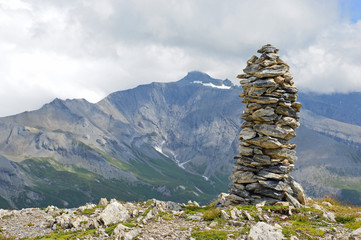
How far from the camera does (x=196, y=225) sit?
23609 millimetres

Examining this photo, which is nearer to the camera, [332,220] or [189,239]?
[189,239]

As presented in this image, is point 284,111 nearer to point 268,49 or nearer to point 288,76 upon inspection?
point 288,76

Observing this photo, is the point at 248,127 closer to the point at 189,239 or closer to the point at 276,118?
the point at 276,118

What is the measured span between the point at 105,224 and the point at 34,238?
5.78 metres

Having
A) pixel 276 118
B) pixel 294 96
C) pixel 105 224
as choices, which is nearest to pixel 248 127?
pixel 276 118

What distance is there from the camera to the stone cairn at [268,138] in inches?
1309

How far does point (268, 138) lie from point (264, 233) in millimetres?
17165

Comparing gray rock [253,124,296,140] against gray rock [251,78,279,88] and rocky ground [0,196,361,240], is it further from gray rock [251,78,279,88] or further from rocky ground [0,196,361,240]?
rocky ground [0,196,361,240]

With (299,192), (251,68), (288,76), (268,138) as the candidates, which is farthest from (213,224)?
(251,68)

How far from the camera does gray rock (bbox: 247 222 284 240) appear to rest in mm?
18234

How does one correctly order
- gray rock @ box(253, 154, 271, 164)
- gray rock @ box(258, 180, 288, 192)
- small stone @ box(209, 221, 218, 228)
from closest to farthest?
1. small stone @ box(209, 221, 218, 228)
2. gray rock @ box(258, 180, 288, 192)
3. gray rock @ box(253, 154, 271, 164)

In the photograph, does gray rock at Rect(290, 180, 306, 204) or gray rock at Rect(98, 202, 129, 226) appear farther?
gray rock at Rect(290, 180, 306, 204)

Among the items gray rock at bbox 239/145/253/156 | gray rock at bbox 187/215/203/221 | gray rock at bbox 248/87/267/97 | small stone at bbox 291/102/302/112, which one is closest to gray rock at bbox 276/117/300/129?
small stone at bbox 291/102/302/112

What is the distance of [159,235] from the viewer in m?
20.7
